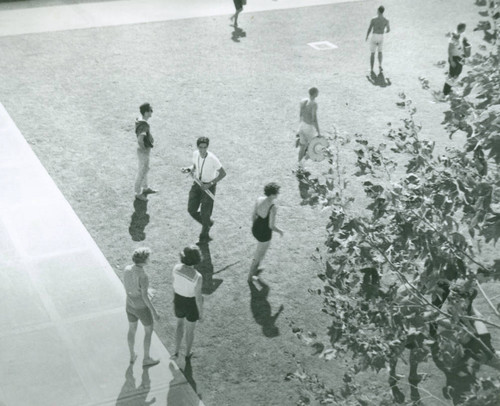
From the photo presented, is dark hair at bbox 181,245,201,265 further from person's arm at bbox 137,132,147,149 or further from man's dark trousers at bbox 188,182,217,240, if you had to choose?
person's arm at bbox 137,132,147,149

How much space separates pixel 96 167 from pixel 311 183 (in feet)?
32.9

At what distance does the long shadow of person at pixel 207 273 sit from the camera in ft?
40.7

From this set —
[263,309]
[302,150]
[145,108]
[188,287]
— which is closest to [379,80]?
[302,150]

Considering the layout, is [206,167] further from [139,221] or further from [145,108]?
[139,221]

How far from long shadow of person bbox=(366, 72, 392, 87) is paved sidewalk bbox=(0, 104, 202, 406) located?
930 cm

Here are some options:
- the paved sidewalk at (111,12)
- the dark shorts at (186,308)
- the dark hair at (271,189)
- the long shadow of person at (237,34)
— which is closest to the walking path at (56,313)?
the dark shorts at (186,308)

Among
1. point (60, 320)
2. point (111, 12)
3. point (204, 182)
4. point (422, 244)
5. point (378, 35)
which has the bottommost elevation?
point (60, 320)

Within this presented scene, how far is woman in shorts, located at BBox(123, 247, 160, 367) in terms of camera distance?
31.7ft

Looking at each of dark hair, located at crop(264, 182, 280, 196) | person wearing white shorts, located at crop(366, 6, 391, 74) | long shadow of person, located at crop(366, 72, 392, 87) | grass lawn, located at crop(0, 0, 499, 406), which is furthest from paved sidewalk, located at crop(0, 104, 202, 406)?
person wearing white shorts, located at crop(366, 6, 391, 74)

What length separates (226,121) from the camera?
18406 mm

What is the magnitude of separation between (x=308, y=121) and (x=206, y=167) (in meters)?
3.44

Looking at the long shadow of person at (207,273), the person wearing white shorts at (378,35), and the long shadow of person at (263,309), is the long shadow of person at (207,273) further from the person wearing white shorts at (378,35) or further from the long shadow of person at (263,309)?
the person wearing white shorts at (378,35)

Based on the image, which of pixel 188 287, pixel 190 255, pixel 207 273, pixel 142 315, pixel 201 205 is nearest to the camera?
pixel 190 255

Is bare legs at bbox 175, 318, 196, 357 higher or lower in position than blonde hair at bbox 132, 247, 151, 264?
lower
